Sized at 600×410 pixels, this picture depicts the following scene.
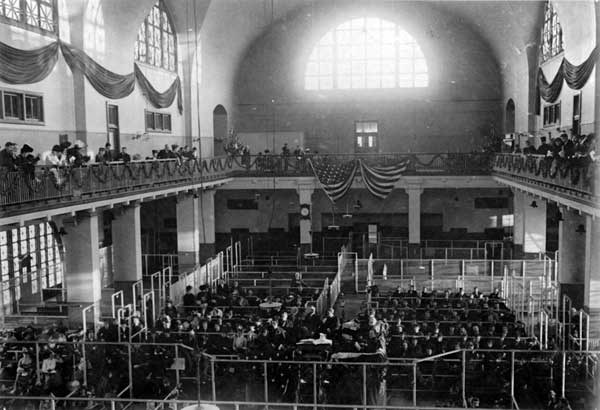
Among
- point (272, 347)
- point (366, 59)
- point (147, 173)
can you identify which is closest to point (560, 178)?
point (272, 347)

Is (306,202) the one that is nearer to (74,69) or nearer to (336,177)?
(336,177)

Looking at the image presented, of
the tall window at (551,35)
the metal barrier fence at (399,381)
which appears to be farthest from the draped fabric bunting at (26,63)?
the tall window at (551,35)

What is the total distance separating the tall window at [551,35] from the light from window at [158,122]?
631 inches

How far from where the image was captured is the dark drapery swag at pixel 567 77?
805 inches

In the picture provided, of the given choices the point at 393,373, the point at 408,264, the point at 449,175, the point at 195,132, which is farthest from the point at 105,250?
the point at 393,373

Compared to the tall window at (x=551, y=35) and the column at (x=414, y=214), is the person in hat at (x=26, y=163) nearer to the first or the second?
the tall window at (x=551, y=35)

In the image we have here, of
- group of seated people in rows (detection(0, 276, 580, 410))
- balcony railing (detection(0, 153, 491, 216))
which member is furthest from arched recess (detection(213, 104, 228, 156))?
group of seated people in rows (detection(0, 276, 580, 410))

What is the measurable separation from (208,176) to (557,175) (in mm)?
15615

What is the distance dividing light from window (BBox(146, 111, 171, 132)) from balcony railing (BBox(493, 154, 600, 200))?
14562 millimetres

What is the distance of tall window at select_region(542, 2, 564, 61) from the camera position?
25641 mm

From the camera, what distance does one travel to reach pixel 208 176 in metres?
30.6

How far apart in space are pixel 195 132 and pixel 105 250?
800 centimetres

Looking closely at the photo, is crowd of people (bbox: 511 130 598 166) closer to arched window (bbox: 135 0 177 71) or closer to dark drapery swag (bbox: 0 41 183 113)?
dark drapery swag (bbox: 0 41 183 113)

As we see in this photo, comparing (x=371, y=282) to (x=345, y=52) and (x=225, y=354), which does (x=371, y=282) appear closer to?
(x=225, y=354)
